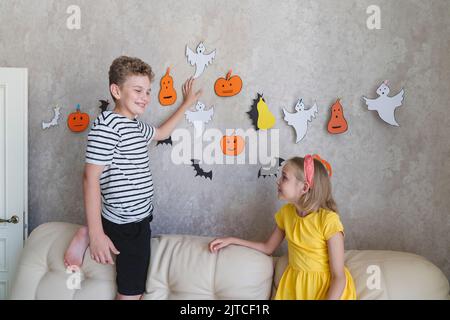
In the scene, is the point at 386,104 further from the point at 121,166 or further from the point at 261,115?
the point at 121,166

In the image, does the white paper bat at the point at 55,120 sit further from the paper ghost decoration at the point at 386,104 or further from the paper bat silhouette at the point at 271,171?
the paper ghost decoration at the point at 386,104

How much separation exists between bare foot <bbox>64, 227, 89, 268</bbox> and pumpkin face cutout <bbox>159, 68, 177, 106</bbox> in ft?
2.48

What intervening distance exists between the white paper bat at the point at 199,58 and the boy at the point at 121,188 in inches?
13.1

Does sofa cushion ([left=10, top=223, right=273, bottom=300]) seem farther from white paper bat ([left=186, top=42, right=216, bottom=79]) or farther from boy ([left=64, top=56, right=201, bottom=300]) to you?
white paper bat ([left=186, top=42, right=216, bottom=79])

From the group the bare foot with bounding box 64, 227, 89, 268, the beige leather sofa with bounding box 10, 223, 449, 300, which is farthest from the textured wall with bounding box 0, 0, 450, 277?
the bare foot with bounding box 64, 227, 89, 268

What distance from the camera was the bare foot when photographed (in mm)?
1854

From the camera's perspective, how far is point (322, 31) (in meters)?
2.09

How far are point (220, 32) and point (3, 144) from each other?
131cm

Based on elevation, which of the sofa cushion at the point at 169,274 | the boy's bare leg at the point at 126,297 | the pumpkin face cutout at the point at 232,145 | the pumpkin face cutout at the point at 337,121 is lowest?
the boy's bare leg at the point at 126,297

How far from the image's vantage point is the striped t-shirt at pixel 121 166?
174 centimetres

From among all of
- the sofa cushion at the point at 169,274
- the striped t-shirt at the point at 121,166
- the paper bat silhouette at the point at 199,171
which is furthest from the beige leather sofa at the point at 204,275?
the paper bat silhouette at the point at 199,171

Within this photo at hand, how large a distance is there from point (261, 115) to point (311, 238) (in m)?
0.70
